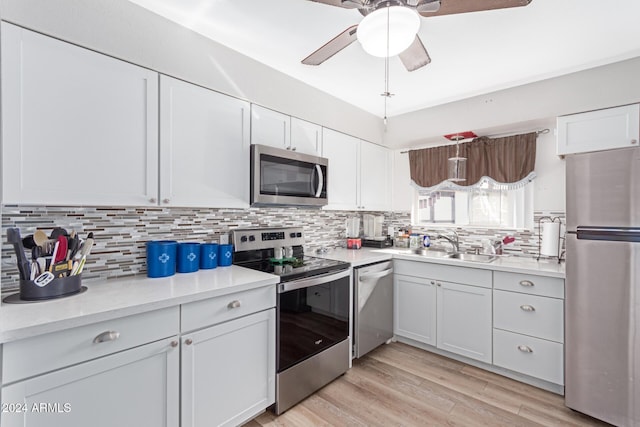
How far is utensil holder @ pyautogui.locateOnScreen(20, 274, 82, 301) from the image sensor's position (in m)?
1.31

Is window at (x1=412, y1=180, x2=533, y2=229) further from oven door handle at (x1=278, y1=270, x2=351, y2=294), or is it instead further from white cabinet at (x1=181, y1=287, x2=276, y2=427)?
white cabinet at (x1=181, y1=287, x2=276, y2=427)

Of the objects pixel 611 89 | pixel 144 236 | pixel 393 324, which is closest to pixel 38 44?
pixel 144 236

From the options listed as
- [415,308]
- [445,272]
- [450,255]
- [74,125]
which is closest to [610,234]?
[445,272]

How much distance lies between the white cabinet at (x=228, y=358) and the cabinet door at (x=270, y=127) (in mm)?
1090

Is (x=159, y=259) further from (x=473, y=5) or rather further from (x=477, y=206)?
(x=477, y=206)

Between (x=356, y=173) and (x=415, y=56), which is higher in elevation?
(x=415, y=56)

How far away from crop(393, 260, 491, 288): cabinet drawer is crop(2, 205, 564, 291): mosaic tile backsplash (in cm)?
65

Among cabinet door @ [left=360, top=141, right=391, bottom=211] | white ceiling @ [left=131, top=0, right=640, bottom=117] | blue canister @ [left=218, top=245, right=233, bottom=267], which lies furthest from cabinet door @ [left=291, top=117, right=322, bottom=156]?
blue canister @ [left=218, top=245, right=233, bottom=267]

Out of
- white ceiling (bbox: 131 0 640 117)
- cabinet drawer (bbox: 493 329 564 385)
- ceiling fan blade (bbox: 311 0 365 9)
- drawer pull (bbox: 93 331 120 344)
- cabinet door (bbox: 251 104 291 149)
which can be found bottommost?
cabinet drawer (bbox: 493 329 564 385)

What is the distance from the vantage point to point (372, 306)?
105 inches

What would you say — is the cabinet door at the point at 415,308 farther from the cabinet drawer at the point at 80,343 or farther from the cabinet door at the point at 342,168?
the cabinet drawer at the point at 80,343

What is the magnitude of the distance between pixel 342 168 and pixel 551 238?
188 cm

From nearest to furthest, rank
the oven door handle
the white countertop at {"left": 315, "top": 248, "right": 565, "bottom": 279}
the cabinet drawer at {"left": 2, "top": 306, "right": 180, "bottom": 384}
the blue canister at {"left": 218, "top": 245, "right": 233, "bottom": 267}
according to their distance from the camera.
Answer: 1. the cabinet drawer at {"left": 2, "top": 306, "right": 180, "bottom": 384}
2. the oven door handle
3. the blue canister at {"left": 218, "top": 245, "right": 233, "bottom": 267}
4. the white countertop at {"left": 315, "top": 248, "right": 565, "bottom": 279}

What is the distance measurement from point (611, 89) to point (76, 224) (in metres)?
3.54
